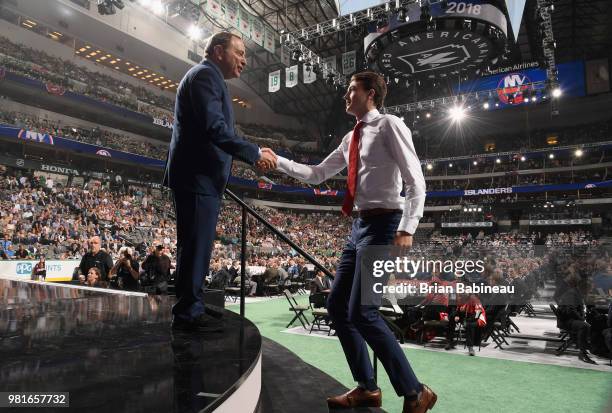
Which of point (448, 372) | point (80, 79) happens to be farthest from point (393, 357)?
point (80, 79)

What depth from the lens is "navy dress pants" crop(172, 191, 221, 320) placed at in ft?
6.34

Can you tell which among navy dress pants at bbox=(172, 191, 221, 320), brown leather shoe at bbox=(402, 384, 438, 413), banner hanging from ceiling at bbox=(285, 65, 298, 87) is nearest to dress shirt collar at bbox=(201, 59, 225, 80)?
navy dress pants at bbox=(172, 191, 221, 320)

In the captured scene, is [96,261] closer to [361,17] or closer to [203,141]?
[203,141]

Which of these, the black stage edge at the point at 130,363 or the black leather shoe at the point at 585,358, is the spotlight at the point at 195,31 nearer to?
the black stage edge at the point at 130,363

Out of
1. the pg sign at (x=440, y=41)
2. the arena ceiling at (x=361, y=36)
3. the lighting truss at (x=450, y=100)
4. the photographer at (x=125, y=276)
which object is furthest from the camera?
the lighting truss at (x=450, y=100)

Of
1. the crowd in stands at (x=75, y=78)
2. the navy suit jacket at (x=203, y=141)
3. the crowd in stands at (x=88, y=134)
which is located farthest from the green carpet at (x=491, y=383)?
the crowd in stands at (x=75, y=78)

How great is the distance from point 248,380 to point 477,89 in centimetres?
2998

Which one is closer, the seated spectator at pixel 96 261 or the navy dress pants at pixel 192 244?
the navy dress pants at pixel 192 244

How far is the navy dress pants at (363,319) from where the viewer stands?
5.68 feet

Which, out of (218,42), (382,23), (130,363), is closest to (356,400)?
(130,363)

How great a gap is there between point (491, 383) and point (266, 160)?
12.1ft

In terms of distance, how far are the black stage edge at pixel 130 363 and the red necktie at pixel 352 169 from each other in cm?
84

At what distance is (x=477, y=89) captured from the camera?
27250mm

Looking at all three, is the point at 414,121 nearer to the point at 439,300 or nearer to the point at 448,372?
the point at 439,300
